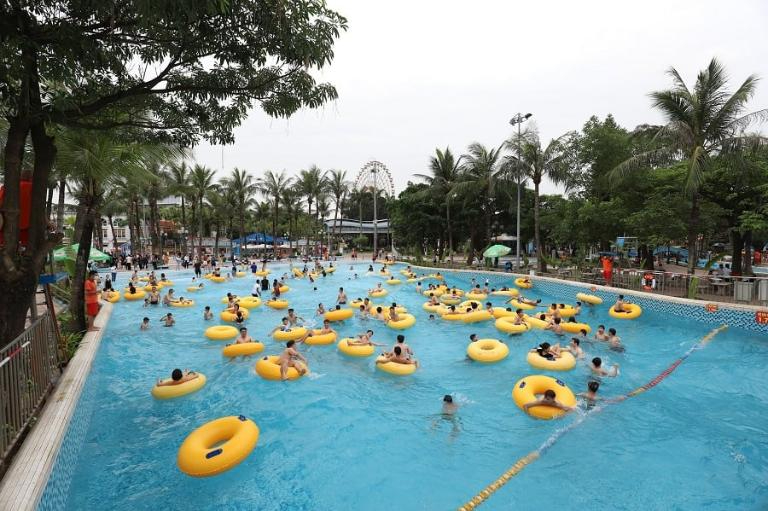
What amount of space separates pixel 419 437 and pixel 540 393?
7.93 feet

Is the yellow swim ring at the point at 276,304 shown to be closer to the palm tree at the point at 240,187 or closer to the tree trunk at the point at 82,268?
the tree trunk at the point at 82,268

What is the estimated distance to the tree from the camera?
13.0 ft

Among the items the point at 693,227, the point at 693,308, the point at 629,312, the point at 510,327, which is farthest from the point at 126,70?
the point at 693,227

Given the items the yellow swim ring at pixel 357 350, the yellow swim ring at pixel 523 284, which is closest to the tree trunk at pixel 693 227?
the yellow swim ring at pixel 523 284

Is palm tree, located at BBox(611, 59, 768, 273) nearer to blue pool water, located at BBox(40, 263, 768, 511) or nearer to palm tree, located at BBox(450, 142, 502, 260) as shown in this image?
blue pool water, located at BBox(40, 263, 768, 511)

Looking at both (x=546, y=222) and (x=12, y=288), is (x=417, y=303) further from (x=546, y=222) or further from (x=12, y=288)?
(x=12, y=288)

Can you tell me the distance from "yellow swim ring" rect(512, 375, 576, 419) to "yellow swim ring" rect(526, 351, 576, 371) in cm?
156

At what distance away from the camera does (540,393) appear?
749 cm

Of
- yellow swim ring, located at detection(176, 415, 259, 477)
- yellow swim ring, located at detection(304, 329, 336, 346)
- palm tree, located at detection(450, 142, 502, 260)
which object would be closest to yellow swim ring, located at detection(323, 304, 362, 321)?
yellow swim ring, located at detection(304, 329, 336, 346)

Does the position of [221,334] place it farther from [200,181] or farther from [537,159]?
[200,181]

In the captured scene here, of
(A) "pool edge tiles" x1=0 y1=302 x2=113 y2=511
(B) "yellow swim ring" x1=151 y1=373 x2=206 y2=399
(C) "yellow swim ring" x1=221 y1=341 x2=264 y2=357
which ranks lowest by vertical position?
(B) "yellow swim ring" x1=151 y1=373 x2=206 y2=399

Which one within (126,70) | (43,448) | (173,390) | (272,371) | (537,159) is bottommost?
(173,390)

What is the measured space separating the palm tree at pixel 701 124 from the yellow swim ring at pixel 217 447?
570 inches

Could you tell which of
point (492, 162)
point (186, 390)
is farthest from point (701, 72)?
point (186, 390)
